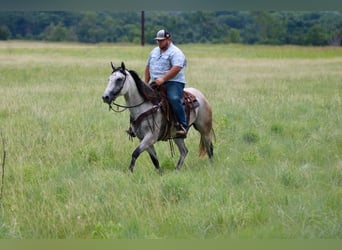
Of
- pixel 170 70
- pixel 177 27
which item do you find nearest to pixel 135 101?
pixel 170 70

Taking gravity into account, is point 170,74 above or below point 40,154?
above

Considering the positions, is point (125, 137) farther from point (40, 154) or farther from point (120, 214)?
point (120, 214)

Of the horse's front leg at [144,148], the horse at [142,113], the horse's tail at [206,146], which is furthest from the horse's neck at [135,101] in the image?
the horse's tail at [206,146]

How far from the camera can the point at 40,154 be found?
669cm

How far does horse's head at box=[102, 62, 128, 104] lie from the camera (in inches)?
217

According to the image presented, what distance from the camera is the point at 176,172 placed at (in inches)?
235

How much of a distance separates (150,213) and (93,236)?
0.64 meters

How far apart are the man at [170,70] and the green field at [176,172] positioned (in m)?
0.67

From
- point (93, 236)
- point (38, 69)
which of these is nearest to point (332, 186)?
point (93, 236)

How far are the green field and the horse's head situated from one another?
30.8 inches

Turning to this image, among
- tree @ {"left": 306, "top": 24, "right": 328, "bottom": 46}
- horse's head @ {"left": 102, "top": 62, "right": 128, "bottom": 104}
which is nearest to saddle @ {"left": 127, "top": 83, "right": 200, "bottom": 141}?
horse's head @ {"left": 102, "top": 62, "right": 128, "bottom": 104}

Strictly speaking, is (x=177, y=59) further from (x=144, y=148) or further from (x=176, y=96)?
(x=144, y=148)

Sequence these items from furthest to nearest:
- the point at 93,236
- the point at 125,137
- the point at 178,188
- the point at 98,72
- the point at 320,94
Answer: the point at 98,72, the point at 320,94, the point at 125,137, the point at 178,188, the point at 93,236

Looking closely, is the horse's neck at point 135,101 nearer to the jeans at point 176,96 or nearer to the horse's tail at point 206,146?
the jeans at point 176,96
